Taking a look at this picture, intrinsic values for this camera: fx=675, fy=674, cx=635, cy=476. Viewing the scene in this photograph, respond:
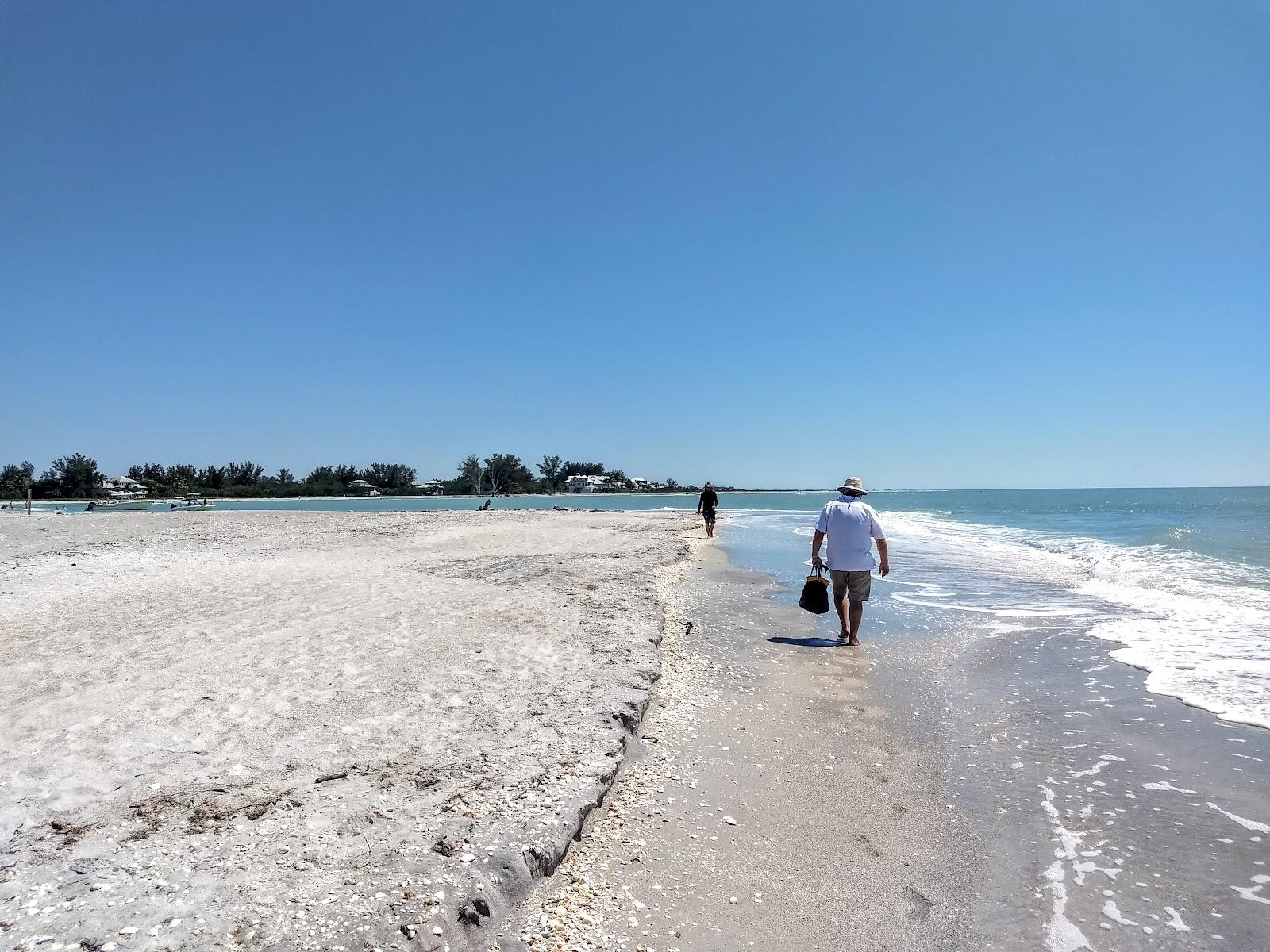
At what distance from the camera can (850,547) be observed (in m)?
7.89

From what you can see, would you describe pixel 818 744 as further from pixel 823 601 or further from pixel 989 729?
pixel 823 601

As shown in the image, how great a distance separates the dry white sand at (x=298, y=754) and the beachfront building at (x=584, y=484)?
4481 inches

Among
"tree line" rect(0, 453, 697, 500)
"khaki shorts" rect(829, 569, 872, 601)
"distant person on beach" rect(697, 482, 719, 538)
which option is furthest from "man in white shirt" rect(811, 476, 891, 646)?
"tree line" rect(0, 453, 697, 500)

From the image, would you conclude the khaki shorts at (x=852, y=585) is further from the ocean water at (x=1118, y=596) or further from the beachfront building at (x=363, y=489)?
the beachfront building at (x=363, y=489)

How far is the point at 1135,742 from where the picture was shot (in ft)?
14.9

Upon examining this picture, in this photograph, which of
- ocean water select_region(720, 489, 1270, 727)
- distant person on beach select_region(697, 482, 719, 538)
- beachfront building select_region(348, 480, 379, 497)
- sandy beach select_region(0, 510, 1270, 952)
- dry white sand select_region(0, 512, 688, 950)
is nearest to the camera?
dry white sand select_region(0, 512, 688, 950)

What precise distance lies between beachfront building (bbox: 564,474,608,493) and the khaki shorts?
375 feet

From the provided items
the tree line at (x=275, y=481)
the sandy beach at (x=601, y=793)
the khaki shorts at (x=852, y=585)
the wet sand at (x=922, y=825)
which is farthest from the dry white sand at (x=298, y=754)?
the tree line at (x=275, y=481)

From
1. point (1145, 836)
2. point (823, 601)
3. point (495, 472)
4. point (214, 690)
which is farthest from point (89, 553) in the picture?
point (495, 472)

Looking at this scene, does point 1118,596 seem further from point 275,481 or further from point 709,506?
point 275,481

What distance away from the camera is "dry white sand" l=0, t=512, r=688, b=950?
244cm

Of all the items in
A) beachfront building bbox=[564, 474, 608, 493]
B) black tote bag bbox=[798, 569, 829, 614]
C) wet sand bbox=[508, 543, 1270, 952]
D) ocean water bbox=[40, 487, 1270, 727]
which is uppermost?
beachfront building bbox=[564, 474, 608, 493]

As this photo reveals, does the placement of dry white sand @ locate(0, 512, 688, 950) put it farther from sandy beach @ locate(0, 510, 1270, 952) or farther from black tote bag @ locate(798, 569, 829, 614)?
black tote bag @ locate(798, 569, 829, 614)

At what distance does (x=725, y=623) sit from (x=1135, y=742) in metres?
4.53
